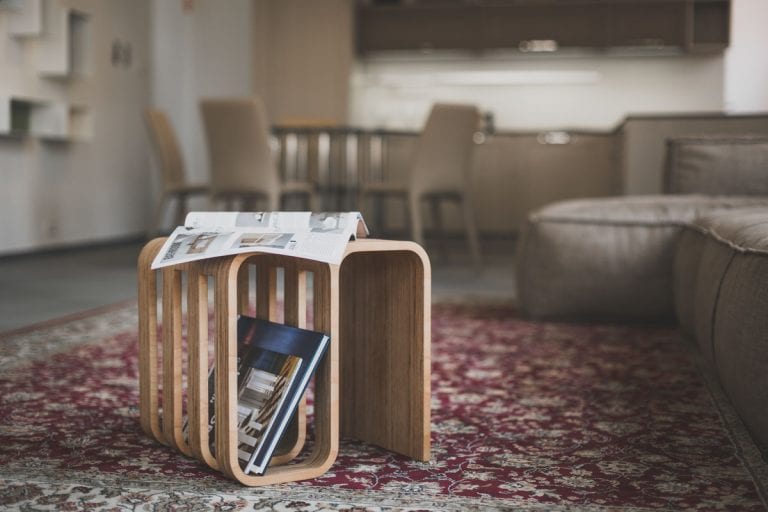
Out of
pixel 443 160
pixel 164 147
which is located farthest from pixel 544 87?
pixel 164 147

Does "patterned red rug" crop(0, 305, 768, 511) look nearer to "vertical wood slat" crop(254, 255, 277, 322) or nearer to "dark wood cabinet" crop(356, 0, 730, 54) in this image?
"vertical wood slat" crop(254, 255, 277, 322)

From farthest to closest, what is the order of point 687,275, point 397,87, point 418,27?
point 397,87 < point 418,27 < point 687,275

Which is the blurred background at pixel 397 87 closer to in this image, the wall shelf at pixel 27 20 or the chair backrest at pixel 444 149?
the wall shelf at pixel 27 20

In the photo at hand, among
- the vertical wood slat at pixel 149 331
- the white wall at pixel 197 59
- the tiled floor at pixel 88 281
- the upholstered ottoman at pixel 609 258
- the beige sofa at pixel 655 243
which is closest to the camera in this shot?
the vertical wood slat at pixel 149 331

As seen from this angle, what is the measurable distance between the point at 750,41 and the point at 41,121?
5.83m

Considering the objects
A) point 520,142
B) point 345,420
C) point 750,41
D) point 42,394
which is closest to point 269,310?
point 345,420

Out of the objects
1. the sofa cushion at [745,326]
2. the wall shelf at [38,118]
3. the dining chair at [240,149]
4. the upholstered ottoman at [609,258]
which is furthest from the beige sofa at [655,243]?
the wall shelf at [38,118]

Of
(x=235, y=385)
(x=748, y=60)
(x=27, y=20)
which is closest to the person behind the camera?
(x=235, y=385)

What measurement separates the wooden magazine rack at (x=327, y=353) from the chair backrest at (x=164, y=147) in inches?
176

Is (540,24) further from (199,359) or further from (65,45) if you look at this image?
(199,359)

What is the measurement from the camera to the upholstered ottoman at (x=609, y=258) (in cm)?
316

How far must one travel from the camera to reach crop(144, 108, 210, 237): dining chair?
6.00m

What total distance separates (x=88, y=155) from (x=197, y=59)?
182 cm

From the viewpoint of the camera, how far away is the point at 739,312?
5.53 feet
